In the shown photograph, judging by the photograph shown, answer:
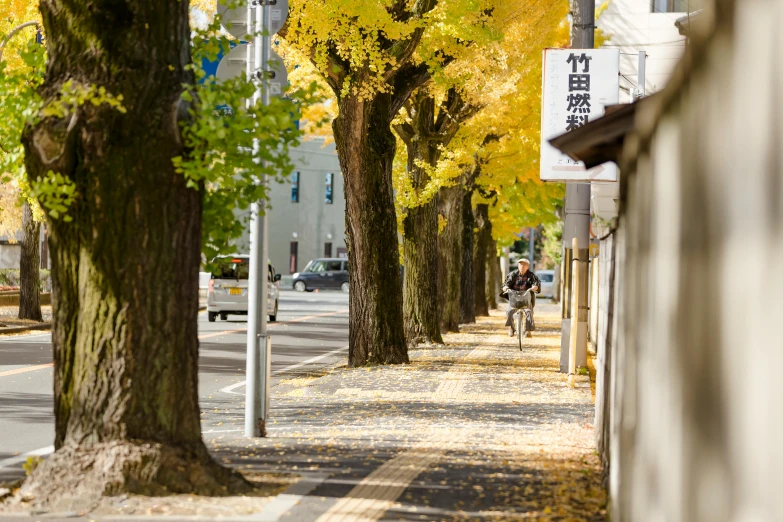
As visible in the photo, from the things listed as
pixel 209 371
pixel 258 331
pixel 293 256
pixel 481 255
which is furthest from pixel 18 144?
pixel 293 256

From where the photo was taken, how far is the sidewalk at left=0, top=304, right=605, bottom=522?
278 inches

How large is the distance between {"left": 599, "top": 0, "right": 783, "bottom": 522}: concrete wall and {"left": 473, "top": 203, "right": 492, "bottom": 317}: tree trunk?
37049mm

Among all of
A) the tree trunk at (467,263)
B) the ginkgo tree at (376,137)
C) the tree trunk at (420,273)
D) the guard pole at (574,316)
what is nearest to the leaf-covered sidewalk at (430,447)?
the guard pole at (574,316)

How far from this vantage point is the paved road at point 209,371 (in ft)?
35.7

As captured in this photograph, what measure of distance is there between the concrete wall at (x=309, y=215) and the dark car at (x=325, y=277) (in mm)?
6102

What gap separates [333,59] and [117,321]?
11.9m

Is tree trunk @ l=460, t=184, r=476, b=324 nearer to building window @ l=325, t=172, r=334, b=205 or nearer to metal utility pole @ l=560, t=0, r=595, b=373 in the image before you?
metal utility pole @ l=560, t=0, r=595, b=373

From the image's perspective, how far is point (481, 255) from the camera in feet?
139

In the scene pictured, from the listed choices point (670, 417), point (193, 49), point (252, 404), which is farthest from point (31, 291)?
point (670, 417)

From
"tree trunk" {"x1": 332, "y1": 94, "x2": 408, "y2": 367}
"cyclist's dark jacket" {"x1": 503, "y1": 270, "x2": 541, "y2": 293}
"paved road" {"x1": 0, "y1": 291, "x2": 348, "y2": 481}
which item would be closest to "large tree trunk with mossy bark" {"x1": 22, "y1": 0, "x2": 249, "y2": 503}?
"paved road" {"x1": 0, "y1": 291, "x2": 348, "y2": 481}

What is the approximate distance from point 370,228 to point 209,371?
351cm

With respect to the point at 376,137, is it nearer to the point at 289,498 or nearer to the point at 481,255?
the point at 289,498

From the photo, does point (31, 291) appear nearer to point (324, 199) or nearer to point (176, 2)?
point (176, 2)

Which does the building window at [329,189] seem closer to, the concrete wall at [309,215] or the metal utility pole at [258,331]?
the concrete wall at [309,215]
